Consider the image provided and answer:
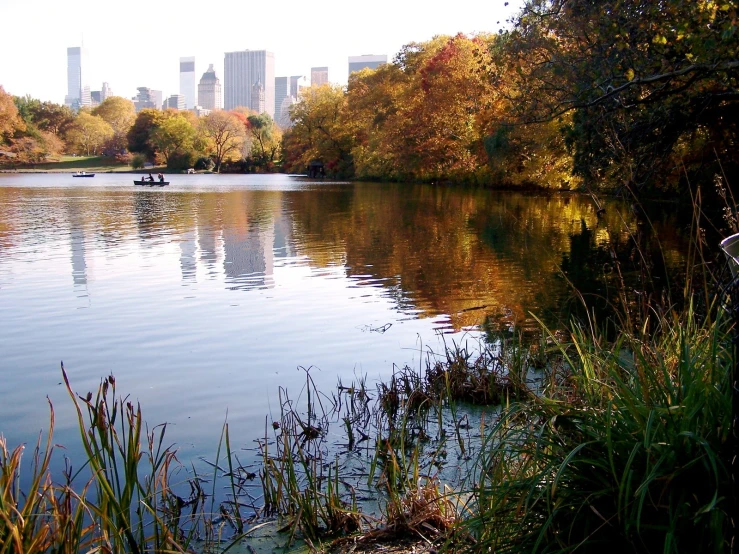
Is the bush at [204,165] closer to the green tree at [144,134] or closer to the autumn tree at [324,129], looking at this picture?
the green tree at [144,134]

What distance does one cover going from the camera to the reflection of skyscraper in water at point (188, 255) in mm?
14052

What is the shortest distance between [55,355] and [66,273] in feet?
20.3

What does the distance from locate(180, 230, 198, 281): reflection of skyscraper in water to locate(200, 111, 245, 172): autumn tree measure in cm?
7815

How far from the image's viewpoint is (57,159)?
97.6 metres

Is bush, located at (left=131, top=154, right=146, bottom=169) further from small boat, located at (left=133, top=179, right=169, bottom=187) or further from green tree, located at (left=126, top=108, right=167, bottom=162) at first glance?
small boat, located at (left=133, top=179, right=169, bottom=187)

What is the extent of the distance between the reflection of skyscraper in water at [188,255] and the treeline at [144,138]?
74.7m

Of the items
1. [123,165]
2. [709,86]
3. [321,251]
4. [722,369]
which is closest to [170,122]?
[123,165]

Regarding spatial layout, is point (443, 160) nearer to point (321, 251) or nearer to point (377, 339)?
point (321, 251)

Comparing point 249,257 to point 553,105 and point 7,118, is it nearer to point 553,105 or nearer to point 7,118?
point 553,105

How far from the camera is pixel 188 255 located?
16625mm

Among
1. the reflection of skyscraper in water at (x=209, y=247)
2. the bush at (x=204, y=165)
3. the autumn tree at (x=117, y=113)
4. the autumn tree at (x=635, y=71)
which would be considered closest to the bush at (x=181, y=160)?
the bush at (x=204, y=165)

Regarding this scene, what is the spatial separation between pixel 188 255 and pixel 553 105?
883 centimetres

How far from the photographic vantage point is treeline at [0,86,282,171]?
90.4 metres

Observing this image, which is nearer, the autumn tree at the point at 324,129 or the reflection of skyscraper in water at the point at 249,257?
the reflection of skyscraper in water at the point at 249,257
